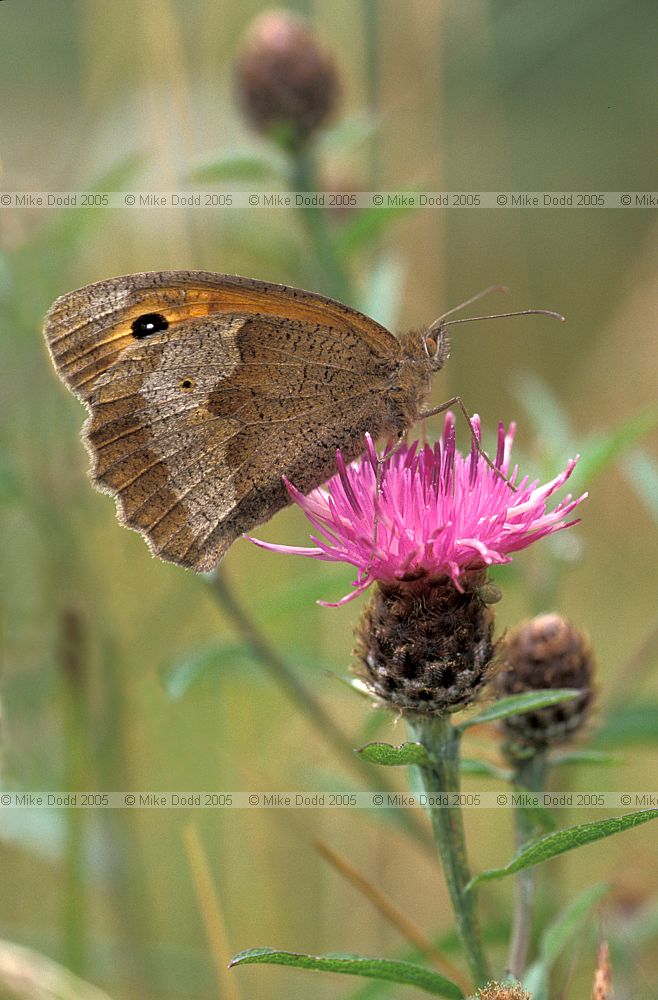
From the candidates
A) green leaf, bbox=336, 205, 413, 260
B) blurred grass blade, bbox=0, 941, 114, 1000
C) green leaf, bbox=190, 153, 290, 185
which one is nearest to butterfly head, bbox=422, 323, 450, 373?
green leaf, bbox=336, 205, 413, 260

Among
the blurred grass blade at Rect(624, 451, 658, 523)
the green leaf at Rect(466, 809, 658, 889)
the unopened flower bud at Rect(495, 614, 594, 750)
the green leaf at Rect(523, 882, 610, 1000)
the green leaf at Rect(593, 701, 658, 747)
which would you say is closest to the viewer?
the green leaf at Rect(466, 809, 658, 889)

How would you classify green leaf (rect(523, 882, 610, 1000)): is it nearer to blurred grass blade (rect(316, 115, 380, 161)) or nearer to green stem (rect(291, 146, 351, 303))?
green stem (rect(291, 146, 351, 303))

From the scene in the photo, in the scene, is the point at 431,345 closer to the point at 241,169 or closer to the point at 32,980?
the point at 241,169

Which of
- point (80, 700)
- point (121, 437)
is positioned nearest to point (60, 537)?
point (80, 700)

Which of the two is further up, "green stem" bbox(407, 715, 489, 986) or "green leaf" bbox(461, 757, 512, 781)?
"green leaf" bbox(461, 757, 512, 781)

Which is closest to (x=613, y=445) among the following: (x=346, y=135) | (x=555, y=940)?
(x=555, y=940)

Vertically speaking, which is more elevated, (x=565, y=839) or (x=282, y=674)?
(x=282, y=674)
